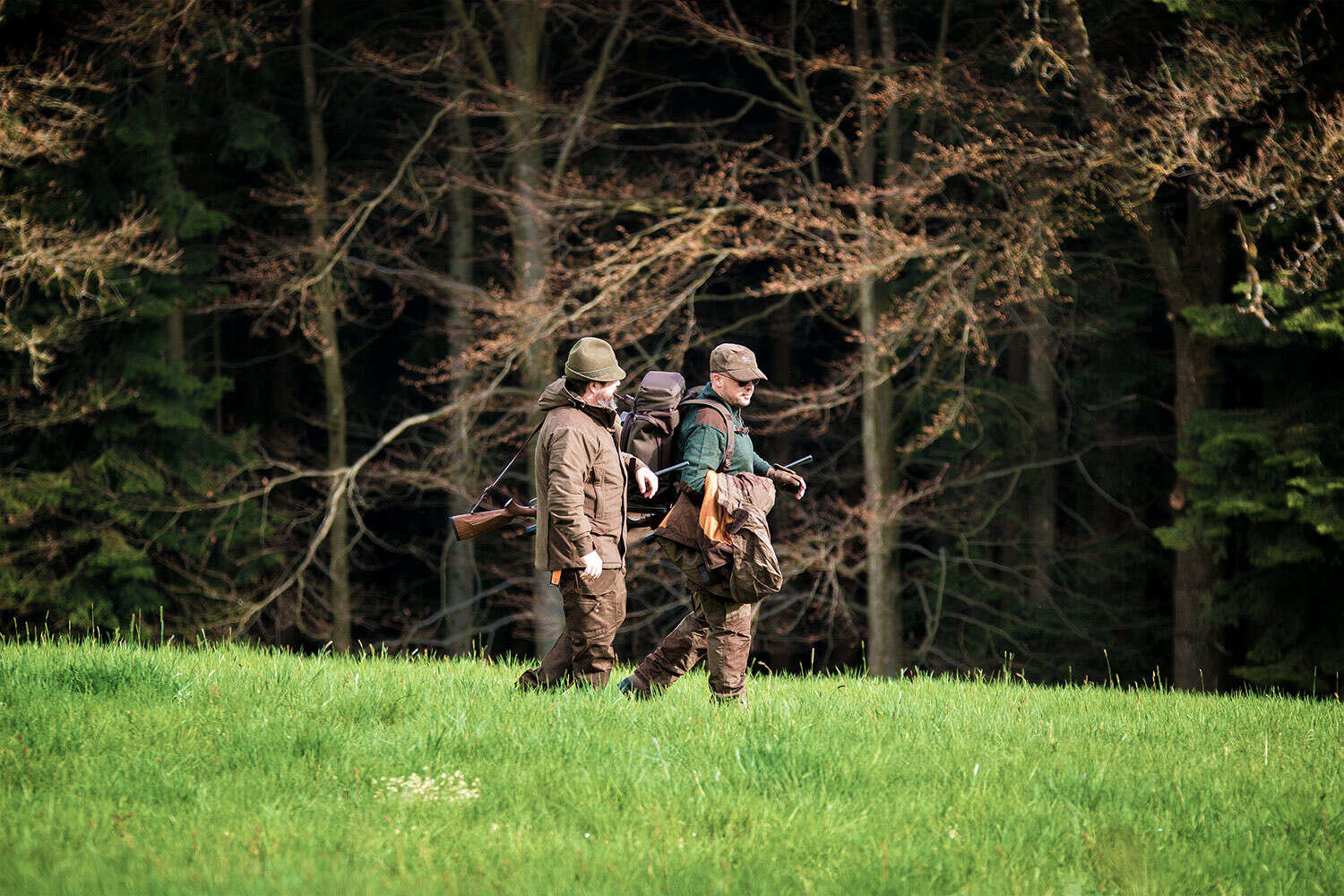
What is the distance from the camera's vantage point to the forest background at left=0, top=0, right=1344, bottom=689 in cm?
1330

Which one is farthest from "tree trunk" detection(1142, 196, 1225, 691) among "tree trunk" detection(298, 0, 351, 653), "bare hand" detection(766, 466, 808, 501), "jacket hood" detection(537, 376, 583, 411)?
"tree trunk" detection(298, 0, 351, 653)

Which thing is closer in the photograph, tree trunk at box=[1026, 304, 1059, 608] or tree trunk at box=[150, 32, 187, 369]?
tree trunk at box=[150, 32, 187, 369]

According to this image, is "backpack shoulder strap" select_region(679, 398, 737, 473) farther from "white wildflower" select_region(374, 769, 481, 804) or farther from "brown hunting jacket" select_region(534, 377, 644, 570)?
"white wildflower" select_region(374, 769, 481, 804)

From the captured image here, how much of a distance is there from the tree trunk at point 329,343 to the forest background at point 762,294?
0.27 ft

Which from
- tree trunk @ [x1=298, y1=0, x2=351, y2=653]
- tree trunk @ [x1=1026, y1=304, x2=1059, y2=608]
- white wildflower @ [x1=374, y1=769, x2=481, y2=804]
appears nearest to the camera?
white wildflower @ [x1=374, y1=769, x2=481, y2=804]

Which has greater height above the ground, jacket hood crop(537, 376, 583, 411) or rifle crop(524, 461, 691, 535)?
jacket hood crop(537, 376, 583, 411)

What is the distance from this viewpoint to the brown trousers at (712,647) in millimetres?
6973

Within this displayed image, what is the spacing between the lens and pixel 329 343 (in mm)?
19547

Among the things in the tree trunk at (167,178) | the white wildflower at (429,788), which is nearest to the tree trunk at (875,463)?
the tree trunk at (167,178)

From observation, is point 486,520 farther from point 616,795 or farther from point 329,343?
point 329,343

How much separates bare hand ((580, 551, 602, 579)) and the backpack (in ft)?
2.75

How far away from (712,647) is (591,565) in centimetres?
82

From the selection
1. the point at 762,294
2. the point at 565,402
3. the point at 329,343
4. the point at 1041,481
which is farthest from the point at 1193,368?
the point at 329,343

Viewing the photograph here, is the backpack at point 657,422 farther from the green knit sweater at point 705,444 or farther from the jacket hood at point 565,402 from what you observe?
the jacket hood at point 565,402
